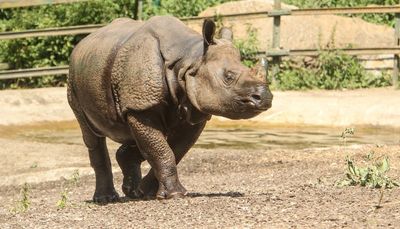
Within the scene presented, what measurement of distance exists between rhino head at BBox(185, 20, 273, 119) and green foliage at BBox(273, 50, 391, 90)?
971 cm

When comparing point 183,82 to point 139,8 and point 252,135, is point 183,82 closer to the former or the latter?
point 252,135

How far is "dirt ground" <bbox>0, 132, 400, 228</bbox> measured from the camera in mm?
6449

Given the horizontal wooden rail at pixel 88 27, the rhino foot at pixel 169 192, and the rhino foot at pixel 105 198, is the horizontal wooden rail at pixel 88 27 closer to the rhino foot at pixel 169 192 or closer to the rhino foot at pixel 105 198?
the rhino foot at pixel 105 198

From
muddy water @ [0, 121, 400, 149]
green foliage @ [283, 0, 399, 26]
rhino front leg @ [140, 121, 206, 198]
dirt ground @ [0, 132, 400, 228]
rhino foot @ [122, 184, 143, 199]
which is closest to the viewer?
dirt ground @ [0, 132, 400, 228]

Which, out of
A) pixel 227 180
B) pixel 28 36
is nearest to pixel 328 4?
pixel 28 36

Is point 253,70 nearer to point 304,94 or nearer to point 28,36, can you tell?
point 304,94

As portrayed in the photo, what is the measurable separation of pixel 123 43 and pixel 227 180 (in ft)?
8.24

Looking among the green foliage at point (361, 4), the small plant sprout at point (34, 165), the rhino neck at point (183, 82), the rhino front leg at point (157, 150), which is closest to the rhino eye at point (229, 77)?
the rhino neck at point (183, 82)

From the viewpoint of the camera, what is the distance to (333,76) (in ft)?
57.6

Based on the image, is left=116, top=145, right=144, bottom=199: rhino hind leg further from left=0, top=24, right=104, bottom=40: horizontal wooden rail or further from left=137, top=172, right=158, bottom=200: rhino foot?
left=0, top=24, right=104, bottom=40: horizontal wooden rail

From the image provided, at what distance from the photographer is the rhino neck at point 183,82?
757 cm

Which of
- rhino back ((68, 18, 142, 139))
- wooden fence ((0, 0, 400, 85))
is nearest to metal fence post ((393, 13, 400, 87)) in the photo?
wooden fence ((0, 0, 400, 85))

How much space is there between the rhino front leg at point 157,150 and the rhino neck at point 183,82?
0.70 feet

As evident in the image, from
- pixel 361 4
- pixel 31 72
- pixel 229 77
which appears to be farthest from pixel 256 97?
pixel 361 4
